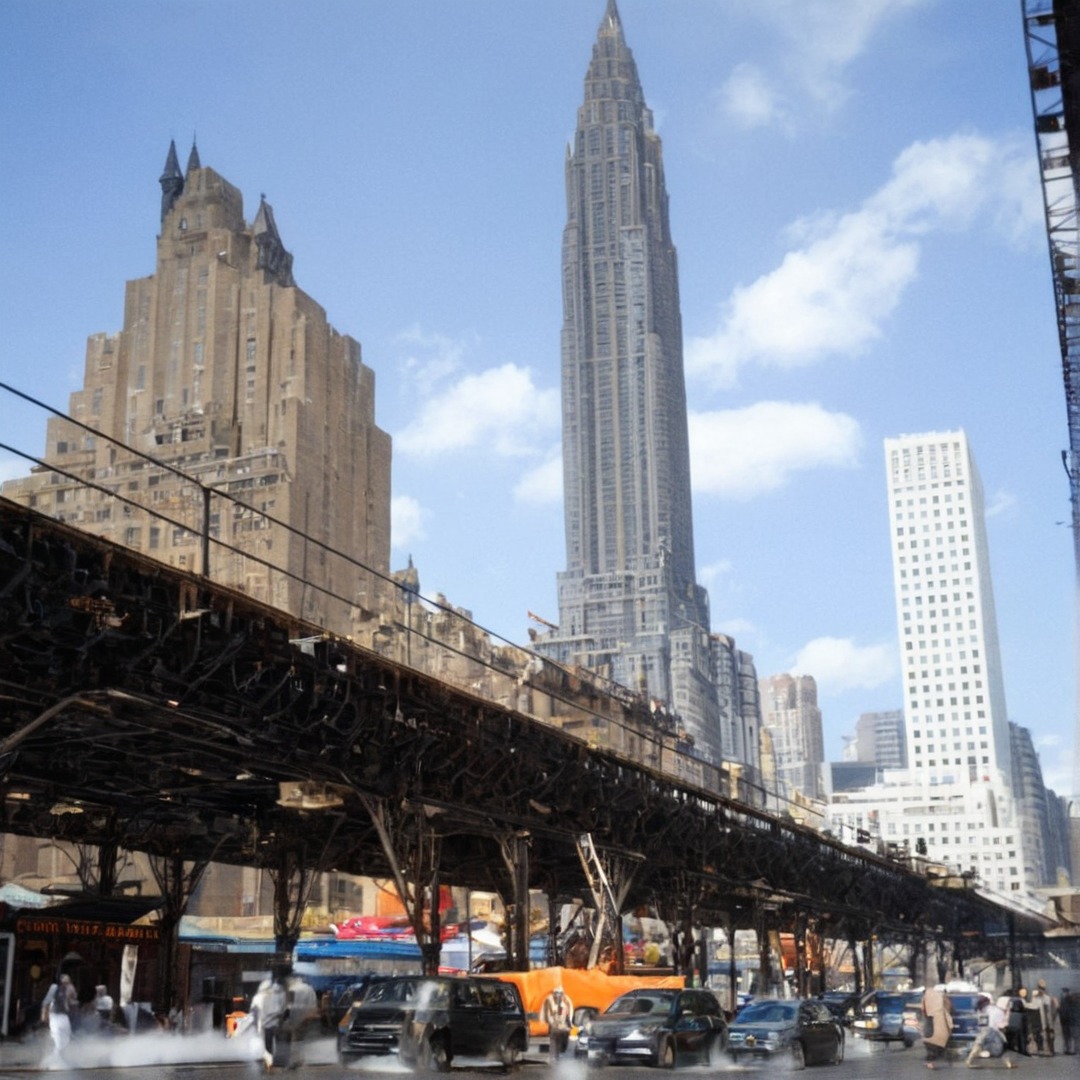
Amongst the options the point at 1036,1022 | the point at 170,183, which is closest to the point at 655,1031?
the point at 1036,1022

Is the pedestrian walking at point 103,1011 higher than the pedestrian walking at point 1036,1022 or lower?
higher

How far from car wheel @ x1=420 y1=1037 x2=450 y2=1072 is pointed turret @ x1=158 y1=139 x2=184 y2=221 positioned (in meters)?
135

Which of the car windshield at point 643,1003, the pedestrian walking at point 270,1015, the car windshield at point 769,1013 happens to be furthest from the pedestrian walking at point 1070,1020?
the pedestrian walking at point 270,1015

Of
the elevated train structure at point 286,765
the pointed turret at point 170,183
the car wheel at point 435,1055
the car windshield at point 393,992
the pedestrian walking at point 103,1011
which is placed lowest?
the car wheel at point 435,1055

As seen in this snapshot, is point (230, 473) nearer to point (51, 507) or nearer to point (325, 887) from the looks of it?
point (51, 507)

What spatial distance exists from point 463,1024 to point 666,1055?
424 cm

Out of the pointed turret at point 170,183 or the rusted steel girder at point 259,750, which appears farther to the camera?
the pointed turret at point 170,183

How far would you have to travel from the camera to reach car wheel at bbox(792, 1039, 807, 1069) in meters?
29.1

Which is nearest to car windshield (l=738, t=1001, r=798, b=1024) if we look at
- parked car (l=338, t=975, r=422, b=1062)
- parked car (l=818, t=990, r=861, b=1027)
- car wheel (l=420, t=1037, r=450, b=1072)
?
car wheel (l=420, t=1037, r=450, b=1072)

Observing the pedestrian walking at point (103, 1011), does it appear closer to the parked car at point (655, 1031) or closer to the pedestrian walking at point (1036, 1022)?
the parked car at point (655, 1031)

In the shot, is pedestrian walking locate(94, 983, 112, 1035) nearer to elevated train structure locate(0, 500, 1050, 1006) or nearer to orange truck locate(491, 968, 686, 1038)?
elevated train structure locate(0, 500, 1050, 1006)

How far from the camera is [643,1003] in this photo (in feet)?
90.0

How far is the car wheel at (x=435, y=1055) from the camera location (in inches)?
920

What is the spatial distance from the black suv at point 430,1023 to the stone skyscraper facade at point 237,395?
8708cm
